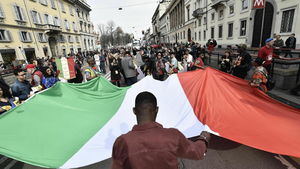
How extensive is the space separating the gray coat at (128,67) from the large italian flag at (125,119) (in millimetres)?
2889

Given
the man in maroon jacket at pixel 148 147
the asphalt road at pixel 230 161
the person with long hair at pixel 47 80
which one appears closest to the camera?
the man in maroon jacket at pixel 148 147

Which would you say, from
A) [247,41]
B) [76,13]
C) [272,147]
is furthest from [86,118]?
[76,13]

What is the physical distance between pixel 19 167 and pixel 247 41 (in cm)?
2227

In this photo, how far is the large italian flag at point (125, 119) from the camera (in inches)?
95.7

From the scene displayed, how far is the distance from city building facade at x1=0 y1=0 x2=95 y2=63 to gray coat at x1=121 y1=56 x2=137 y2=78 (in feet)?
Result: 68.4

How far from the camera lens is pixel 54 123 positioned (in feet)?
9.76

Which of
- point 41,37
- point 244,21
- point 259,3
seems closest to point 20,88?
point 259,3

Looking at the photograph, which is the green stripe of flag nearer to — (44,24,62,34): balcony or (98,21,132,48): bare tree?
(44,24,62,34): balcony

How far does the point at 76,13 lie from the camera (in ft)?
139

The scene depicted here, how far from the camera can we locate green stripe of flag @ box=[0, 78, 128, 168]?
2.39 meters

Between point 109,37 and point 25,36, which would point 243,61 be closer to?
point 25,36

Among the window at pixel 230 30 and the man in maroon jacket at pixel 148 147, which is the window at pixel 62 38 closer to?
the window at pixel 230 30

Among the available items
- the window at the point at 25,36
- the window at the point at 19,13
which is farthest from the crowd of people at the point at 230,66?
the window at the point at 19,13

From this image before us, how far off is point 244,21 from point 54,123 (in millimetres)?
22659
